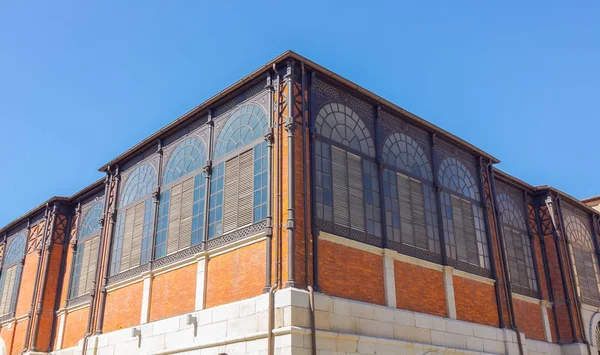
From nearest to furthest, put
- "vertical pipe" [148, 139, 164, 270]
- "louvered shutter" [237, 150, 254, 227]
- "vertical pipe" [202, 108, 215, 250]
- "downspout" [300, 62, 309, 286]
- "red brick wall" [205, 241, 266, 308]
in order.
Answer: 1. "downspout" [300, 62, 309, 286]
2. "red brick wall" [205, 241, 266, 308]
3. "louvered shutter" [237, 150, 254, 227]
4. "vertical pipe" [202, 108, 215, 250]
5. "vertical pipe" [148, 139, 164, 270]

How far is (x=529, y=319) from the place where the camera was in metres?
22.7

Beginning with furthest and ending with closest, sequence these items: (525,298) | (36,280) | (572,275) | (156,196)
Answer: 1. (36,280)
2. (572,275)
3. (525,298)
4. (156,196)

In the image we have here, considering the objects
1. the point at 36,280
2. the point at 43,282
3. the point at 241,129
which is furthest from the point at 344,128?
the point at 36,280

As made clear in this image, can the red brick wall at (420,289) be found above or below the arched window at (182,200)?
below

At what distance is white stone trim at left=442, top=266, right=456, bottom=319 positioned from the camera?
1844 cm

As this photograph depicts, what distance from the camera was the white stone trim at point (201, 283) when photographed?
1678 cm

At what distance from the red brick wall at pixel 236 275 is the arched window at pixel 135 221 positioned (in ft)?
12.6

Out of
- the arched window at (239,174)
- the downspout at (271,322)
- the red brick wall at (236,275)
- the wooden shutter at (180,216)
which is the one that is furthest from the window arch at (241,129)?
the downspout at (271,322)

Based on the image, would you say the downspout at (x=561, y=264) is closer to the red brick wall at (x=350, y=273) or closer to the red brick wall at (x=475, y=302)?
the red brick wall at (x=475, y=302)

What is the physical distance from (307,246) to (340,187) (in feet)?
8.18

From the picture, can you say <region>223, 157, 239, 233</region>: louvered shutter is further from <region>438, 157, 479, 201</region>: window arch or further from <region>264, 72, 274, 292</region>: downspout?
<region>438, 157, 479, 201</region>: window arch

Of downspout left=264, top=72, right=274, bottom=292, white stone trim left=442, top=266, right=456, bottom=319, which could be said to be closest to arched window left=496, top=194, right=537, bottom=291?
white stone trim left=442, top=266, right=456, bottom=319

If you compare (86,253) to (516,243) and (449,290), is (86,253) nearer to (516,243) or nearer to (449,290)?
(449,290)

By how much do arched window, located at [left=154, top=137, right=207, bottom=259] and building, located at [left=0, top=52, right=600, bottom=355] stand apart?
6 centimetres
